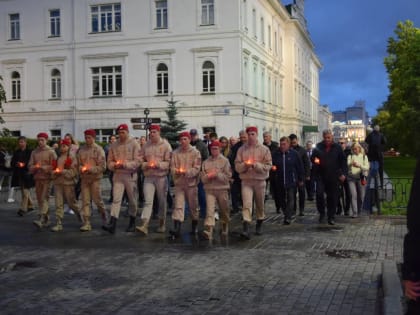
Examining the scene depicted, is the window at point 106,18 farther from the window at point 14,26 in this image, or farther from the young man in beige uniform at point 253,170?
the young man in beige uniform at point 253,170

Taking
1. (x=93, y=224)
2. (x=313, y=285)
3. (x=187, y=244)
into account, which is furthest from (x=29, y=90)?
(x=313, y=285)

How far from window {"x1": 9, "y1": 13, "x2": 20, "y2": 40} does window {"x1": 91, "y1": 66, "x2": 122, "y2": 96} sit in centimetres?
726

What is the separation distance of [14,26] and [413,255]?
4497cm

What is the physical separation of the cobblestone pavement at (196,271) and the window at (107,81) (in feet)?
98.4

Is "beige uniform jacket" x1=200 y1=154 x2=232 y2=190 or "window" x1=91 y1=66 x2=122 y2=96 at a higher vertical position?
"window" x1=91 y1=66 x2=122 y2=96

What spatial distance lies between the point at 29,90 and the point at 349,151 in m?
33.7

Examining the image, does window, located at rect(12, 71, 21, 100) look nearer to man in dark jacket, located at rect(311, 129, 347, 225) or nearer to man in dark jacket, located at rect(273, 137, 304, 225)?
man in dark jacket, located at rect(273, 137, 304, 225)

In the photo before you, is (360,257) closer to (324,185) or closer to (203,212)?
(324,185)

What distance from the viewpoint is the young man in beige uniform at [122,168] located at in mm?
11070

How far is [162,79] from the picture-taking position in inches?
1572

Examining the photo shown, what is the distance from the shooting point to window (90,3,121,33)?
41.0 m

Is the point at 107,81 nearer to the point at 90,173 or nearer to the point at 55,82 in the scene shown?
the point at 55,82

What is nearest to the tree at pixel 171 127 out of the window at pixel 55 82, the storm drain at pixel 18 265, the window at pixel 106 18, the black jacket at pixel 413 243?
the window at pixel 106 18

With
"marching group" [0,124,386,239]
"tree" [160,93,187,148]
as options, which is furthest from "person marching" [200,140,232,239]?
"tree" [160,93,187,148]
